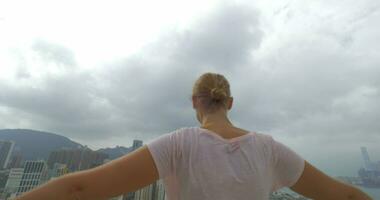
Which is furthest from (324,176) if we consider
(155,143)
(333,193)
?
(155,143)

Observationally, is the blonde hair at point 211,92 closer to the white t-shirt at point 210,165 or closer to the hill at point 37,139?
the white t-shirt at point 210,165

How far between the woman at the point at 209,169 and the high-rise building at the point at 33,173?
4823cm

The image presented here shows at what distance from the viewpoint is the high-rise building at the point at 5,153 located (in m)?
48.3

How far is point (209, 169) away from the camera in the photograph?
726 mm

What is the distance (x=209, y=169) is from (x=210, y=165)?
1 centimetres

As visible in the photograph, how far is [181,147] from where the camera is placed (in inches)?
29.2

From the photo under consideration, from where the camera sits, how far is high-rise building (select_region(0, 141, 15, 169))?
158ft

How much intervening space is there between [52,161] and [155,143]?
52465 mm

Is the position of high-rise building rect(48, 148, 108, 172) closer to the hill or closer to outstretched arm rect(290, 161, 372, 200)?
the hill

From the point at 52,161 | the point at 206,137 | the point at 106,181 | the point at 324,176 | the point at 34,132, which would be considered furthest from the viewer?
the point at 34,132

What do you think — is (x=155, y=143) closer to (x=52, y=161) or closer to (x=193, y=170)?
(x=193, y=170)

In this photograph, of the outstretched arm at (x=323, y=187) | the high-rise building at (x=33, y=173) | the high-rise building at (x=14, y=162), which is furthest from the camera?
the high-rise building at (x=14, y=162)

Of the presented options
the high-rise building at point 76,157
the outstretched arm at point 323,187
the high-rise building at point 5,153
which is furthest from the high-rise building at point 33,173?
the outstretched arm at point 323,187

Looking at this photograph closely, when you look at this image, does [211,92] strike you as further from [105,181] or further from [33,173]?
[33,173]
